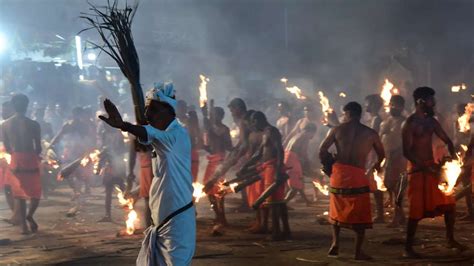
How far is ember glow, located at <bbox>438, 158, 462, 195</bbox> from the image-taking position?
6.19 meters

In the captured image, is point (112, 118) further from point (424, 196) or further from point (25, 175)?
point (25, 175)

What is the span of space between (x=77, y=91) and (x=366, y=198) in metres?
17.3

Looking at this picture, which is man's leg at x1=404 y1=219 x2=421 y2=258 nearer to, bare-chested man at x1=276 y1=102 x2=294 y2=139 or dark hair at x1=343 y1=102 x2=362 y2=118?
dark hair at x1=343 y1=102 x2=362 y2=118

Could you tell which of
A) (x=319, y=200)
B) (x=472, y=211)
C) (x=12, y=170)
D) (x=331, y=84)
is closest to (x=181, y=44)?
(x=331, y=84)

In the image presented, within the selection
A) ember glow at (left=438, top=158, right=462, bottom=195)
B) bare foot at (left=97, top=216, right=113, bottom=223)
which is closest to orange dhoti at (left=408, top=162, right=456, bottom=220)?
ember glow at (left=438, top=158, right=462, bottom=195)

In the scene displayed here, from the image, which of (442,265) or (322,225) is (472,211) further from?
(442,265)

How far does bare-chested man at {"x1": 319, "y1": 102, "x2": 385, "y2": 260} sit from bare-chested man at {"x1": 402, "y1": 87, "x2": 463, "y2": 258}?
0.39 m

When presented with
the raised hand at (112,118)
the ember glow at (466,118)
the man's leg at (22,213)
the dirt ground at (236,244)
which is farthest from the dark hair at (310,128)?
the raised hand at (112,118)

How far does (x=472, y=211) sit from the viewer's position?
27.5 ft

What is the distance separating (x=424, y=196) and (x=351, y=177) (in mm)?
874

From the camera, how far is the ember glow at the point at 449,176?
6.19m

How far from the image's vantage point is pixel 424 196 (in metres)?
6.09

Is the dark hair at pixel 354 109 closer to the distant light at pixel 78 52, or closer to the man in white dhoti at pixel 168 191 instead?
the man in white dhoti at pixel 168 191

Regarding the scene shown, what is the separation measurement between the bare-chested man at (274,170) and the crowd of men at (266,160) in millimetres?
14
